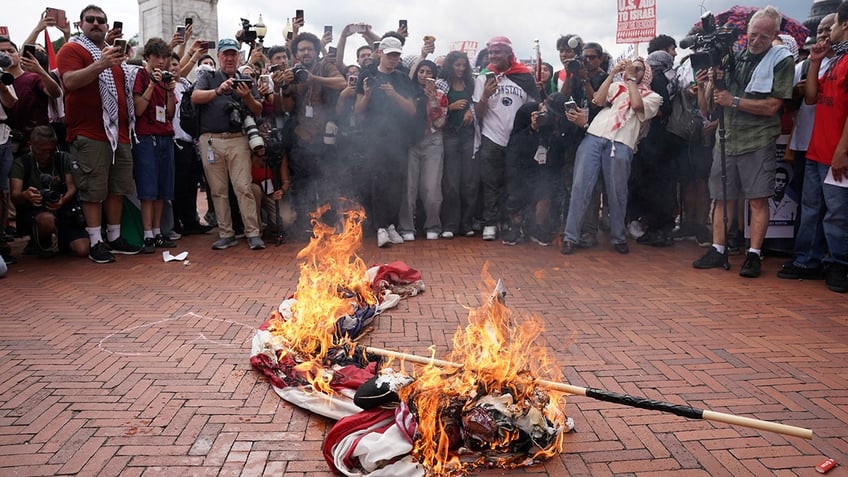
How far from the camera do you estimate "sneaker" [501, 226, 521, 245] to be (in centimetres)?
761

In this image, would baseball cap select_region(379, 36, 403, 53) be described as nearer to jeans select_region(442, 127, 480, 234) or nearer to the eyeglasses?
jeans select_region(442, 127, 480, 234)

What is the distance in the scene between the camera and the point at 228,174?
7277mm

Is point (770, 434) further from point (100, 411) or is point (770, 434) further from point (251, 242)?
point (251, 242)

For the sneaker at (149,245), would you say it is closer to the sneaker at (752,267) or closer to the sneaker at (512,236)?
the sneaker at (512,236)

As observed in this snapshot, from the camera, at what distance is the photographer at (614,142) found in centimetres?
673

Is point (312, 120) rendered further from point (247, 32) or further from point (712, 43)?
point (712, 43)

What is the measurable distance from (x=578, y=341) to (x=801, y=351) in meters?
1.40

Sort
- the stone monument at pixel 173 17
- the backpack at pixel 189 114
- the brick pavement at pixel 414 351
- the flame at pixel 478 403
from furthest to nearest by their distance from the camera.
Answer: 1. the stone monument at pixel 173 17
2. the backpack at pixel 189 114
3. the brick pavement at pixel 414 351
4. the flame at pixel 478 403

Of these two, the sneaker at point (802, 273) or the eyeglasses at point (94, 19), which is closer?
the sneaker at point (802, 273)

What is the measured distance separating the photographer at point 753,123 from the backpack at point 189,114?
18.8 ft

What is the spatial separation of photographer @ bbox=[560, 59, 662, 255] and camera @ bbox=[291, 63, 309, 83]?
3.17 m

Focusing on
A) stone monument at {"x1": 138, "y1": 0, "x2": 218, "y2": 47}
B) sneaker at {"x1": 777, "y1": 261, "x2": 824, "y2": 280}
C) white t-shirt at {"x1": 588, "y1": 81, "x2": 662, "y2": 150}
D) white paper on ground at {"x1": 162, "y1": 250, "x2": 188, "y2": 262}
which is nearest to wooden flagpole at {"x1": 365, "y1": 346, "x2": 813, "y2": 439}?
sneaker at {"x1": 777, "y1": 261, "x2": 824, "y2": 280}

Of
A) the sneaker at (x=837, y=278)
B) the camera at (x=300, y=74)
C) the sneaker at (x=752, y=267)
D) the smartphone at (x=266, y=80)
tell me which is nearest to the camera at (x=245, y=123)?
the smartphone at (x=266, y=80)

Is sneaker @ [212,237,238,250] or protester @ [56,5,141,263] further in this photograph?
sneaker @ [212,237,238,250]
